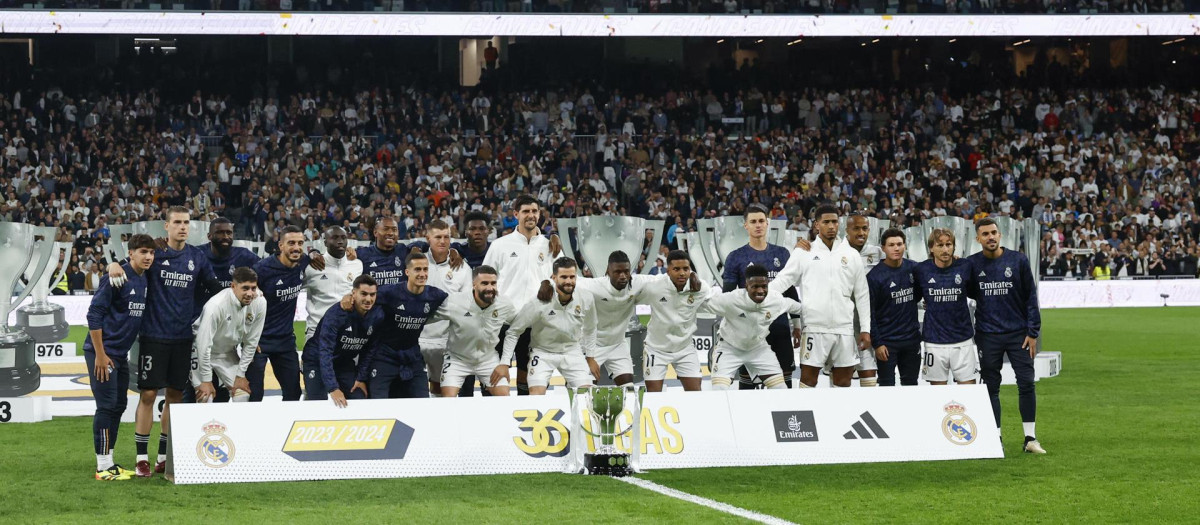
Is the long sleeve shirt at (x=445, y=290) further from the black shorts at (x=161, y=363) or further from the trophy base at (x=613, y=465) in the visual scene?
the trophy base at (x=613, y=465)

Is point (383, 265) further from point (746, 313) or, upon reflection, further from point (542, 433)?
point (746, 313)

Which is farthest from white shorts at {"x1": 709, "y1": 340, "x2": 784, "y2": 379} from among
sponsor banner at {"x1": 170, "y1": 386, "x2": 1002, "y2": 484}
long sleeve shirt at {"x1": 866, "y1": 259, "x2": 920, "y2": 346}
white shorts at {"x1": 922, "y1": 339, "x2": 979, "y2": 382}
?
sponsor banner at {"x1": 170, "y1": 386, "x2": 1002, "y2": 484}

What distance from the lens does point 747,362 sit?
426 inches

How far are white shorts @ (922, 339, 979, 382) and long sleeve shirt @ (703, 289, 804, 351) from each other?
1.22m

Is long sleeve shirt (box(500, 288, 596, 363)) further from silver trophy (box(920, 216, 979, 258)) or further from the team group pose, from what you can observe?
silver trophy (box(920, 216, 979, 258))

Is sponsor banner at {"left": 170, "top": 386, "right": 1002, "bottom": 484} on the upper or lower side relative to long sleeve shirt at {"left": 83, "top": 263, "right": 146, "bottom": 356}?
lower

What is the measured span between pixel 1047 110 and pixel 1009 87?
1737mm

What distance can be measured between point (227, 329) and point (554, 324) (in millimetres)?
2436

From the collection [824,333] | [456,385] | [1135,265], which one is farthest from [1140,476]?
[1135,265]

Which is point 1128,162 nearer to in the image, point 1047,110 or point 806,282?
point 1047,110

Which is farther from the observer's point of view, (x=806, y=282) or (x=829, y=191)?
(x=829, y=191)

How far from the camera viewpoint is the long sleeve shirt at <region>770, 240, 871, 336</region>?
35.3ft

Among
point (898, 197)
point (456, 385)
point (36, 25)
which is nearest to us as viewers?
point (456, 385)

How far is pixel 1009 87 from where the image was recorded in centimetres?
3650
